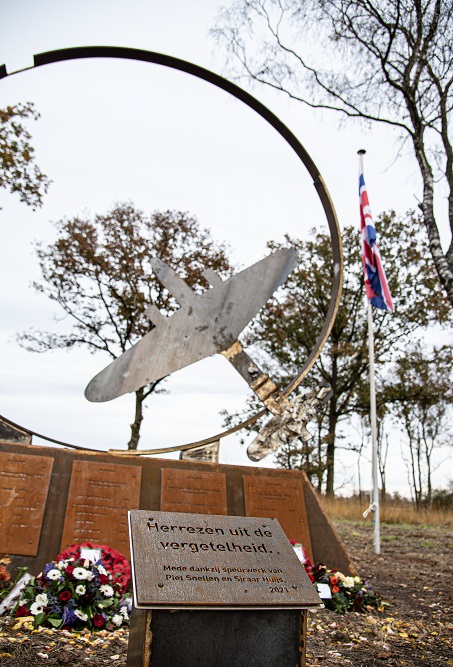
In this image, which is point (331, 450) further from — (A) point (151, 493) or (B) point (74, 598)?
(B) point (74, 598)

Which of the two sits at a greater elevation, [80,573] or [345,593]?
[80,573]

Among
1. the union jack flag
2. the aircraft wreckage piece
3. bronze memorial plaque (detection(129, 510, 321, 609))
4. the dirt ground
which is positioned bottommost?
the dirt ground

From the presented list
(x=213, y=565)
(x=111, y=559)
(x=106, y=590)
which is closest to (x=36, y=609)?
(x=106, y=590)

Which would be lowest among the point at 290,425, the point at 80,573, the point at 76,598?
the point at 76,598

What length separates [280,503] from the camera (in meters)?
6.05

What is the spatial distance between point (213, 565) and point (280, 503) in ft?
10.1

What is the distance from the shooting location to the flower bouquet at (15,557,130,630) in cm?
435

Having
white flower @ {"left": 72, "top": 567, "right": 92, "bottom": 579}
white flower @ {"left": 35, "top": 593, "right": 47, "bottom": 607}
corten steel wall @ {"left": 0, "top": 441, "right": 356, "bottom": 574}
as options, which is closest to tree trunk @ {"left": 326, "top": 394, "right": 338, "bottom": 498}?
corten steel wall @ {"left": 0, "top": 441, "right": 356, "bottom": 574}

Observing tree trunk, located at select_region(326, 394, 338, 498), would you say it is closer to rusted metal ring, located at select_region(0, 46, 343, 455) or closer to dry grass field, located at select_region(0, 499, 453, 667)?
dry grass field, located at select_region(0, 499, 453, 667)

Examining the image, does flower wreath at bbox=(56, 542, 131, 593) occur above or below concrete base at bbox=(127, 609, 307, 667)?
above

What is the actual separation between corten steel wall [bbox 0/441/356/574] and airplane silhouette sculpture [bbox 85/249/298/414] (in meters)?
0.68

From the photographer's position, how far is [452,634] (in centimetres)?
475

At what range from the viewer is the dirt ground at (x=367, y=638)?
12.4 ft

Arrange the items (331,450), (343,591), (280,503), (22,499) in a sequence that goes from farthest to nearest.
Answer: (331,450)
(280,503)
(343,591)
(22,499)
